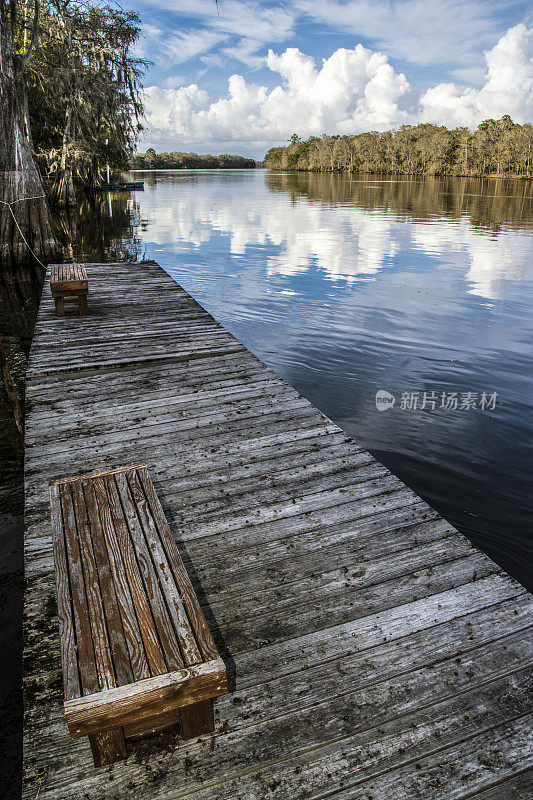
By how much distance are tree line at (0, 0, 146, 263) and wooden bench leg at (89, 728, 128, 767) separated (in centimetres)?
1669

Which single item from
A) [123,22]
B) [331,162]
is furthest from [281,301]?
[331,162]

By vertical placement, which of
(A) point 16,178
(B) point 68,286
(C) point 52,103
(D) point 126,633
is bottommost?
(D) point 126,633

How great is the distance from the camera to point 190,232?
28562 millimetres

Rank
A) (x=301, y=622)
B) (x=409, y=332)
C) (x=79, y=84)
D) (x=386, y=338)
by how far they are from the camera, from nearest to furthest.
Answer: (x=301, y=622) < (x=386, y=338) < (x=409, y=332) < (x=79, y=84)

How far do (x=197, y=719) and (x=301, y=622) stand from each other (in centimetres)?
86

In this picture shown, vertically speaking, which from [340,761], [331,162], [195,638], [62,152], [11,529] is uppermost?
[331,162]

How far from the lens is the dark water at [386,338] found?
5742mm

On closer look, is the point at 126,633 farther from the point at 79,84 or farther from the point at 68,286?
the point at 79,84

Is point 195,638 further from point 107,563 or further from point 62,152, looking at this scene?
point 62,152

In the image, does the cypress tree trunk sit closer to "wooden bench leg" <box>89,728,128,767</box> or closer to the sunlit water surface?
the sunlit water surface

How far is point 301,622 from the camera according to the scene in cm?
292

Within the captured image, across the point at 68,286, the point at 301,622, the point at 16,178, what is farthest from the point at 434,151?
the point at 301,622

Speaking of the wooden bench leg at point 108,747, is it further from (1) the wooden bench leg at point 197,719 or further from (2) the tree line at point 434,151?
(2) the tree line at point 434,151

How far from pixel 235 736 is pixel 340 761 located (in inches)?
19.4
